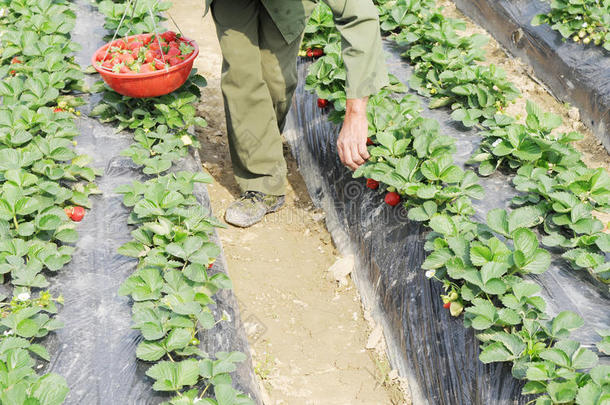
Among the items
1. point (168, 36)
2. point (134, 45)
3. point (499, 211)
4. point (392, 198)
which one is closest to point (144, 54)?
point (134, 45)

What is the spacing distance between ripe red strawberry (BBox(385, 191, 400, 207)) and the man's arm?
0.27m

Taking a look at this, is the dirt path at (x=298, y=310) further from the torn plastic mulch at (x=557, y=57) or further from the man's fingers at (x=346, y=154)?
the torn plastic mulch at (x=557, y=57)

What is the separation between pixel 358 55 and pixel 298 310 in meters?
1.24

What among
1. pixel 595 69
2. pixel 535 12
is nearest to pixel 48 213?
pixel 595 69

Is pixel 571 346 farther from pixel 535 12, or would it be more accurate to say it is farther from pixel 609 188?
pixel 535 12

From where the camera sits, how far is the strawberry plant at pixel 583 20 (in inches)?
170

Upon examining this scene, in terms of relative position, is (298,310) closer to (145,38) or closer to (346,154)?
(346,154)

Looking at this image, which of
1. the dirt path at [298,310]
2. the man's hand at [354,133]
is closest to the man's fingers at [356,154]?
the man's hand at [354,133]

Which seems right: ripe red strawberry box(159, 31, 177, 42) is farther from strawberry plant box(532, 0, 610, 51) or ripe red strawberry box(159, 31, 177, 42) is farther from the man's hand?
strawberry plant box(532, 0, 610, 51)

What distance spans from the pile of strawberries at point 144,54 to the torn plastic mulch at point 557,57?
8.48ft

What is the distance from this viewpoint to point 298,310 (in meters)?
3.22

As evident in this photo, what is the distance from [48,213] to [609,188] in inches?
90.6

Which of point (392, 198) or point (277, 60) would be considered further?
point (277, 60)

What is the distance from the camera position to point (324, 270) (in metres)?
3.45
